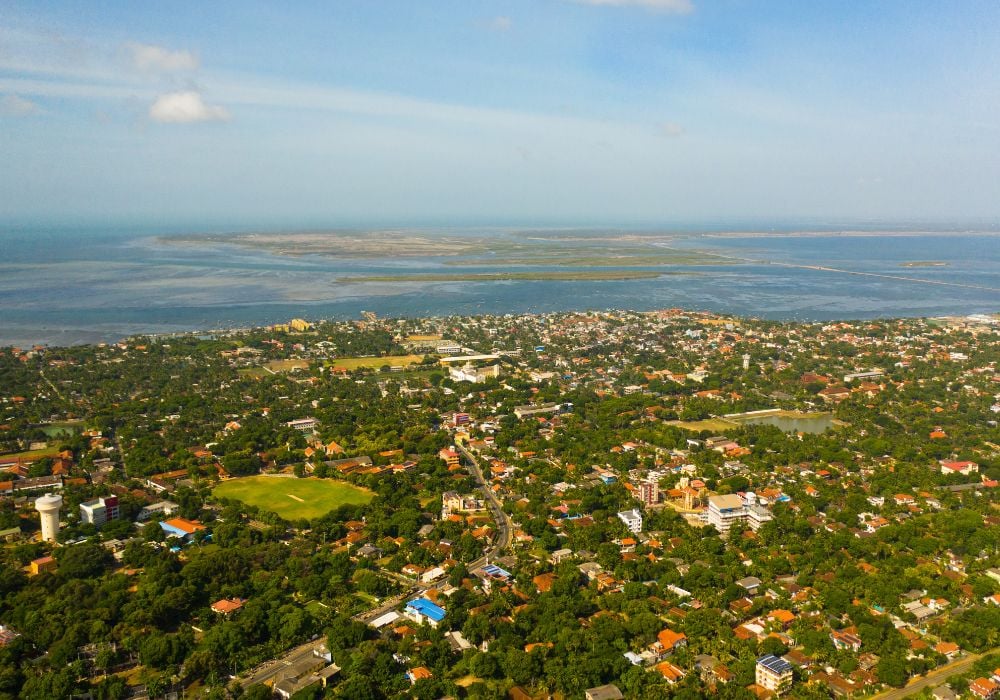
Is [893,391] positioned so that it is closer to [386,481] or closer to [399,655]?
[386,481]

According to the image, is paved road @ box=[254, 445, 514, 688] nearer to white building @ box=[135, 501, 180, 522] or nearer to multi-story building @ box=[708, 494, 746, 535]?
multi-story building @ box=[708, 494, 746, 535]

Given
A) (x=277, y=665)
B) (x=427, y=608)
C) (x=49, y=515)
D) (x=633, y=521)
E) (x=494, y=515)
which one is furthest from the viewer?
(x=494, y=515)

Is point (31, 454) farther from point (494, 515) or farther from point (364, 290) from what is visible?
point (364, 290)

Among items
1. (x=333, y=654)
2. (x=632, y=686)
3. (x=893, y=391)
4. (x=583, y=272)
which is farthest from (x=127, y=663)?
(x=583, y=272)

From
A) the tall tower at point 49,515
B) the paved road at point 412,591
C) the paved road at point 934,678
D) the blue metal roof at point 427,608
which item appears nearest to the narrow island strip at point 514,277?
the paved road at point 412,591

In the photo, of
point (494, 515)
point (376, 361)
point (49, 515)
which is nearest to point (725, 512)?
point (494, 515)

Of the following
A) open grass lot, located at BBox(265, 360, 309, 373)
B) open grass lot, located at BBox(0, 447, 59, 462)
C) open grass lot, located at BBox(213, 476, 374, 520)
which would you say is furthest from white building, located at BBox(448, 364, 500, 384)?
open grass lot, located at BBox(0, 447, 59, 462)

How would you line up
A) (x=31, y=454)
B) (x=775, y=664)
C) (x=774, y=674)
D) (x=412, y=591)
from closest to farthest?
(x=774, y=674)
(x=775, y=664)
(x=412, y=591)
(x=31, y=454)
